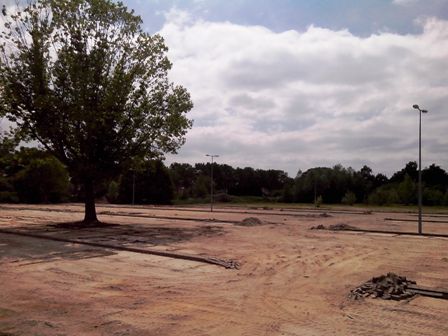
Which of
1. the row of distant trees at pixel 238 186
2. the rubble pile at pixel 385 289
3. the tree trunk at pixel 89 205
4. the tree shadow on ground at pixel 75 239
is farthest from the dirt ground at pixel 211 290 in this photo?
the row of distant trees at pixel 238 186

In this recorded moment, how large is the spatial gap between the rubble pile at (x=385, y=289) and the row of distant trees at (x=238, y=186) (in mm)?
55554

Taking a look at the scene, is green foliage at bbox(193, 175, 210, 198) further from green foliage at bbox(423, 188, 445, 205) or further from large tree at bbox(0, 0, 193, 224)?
large tree at bbox(0, 0, 193, 224)

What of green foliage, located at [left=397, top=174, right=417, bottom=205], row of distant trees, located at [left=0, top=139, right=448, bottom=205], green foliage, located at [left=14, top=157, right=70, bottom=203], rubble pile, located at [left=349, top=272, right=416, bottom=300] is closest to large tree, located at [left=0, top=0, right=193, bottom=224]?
rubble pile, located at [left=349, top=272, right=416, bottom=300]

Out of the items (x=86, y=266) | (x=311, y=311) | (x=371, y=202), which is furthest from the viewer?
(x=371, y=202)

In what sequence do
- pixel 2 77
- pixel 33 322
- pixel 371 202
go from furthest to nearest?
pixel 371 202 → pixel 2 77 → pixel 33 322

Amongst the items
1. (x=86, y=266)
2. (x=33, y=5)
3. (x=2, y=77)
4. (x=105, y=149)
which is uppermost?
(x=33, y=5)

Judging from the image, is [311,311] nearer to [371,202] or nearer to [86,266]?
[86,266]

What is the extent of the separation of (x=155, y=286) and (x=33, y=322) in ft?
13.0

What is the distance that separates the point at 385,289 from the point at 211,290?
414cm

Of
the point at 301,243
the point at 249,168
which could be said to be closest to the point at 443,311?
the point at 301,243

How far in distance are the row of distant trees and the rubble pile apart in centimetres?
5555

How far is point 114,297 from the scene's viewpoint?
425 inches

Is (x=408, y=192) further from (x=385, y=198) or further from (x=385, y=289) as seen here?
(x=385, y=289)

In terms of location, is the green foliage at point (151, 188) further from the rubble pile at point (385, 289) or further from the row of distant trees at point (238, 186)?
the rubble pile at point (385, 289)
